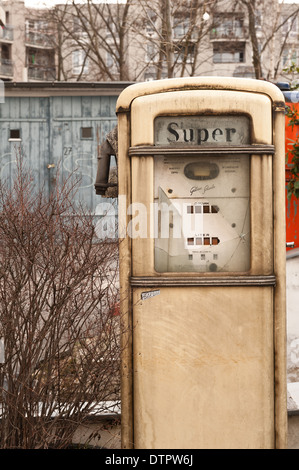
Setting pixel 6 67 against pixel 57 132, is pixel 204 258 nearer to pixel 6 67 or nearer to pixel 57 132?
pixel 57 132

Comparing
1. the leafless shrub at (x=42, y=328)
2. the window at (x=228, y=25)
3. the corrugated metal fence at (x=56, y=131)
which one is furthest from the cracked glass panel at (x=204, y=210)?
the window at (x=228, y=25)

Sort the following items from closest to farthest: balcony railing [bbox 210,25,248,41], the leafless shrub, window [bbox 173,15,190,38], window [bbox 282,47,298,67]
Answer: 1. the leafless shrub
2. window [bbox 173,15,190,38]
3. window [bbox 282,47,298,67]
4. balcony railing [bbox 210,25,248,41]

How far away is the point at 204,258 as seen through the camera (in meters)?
3.17

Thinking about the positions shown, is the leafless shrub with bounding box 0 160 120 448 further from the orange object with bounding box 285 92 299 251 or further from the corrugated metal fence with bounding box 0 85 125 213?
the corrugated metal fence with bounding box 0 85 125 213

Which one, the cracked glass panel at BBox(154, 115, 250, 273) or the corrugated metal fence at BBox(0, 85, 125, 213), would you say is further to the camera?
the corrugated metal fence at BBox(0, 85, 125, 213)

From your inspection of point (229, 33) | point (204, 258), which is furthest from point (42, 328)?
point (229, 33)

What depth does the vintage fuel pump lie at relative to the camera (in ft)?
10.2

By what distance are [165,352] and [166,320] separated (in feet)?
0.59

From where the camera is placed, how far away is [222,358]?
3.15m

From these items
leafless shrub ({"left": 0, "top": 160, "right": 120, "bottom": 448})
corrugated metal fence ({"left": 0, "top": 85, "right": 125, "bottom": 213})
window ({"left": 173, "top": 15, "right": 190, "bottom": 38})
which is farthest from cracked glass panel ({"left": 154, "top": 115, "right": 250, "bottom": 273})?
window ({"left": 173, "top": 15, "right": 190, "bottom": 38})

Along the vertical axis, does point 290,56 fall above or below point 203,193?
above

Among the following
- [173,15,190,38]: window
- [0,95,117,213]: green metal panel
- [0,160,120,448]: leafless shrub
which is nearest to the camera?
[0,160,120,448]: leafless shrub
